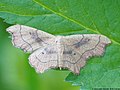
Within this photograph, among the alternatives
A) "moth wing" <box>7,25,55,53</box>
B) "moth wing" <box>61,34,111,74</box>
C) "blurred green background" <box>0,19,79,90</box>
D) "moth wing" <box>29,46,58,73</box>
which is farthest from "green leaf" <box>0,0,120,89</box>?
"blurred green background" <box>0,19,79,90</box>

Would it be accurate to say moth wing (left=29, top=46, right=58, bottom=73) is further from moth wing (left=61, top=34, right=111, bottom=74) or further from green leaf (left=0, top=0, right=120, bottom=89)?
green leaf (left=0, top=0, right=120, bottom=89)

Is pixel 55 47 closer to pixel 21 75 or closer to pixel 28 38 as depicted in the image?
pixel 28 38

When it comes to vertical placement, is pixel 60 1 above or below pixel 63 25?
above

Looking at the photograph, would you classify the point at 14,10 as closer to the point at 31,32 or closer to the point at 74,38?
the point at 31,32

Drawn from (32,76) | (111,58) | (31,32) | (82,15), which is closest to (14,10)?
(31,32)

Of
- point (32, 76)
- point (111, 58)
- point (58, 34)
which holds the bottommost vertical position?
point (32, 76)

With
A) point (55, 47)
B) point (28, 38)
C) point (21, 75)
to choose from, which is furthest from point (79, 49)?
point (21, 75)

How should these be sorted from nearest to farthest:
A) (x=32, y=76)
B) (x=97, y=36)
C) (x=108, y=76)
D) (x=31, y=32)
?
(x=108, y=76), (x=97, y=36), (x=31, y=32), (x=32, y=76)
